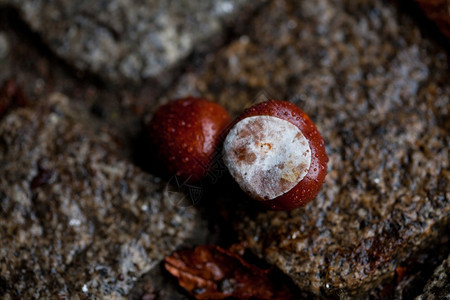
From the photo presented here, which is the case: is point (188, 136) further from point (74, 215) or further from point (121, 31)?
point (121, 31)

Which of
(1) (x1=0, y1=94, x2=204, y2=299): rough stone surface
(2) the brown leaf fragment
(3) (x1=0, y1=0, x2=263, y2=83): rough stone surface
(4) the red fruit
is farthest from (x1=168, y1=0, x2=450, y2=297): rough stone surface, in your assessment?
(1) (x1=0, y1=94, x2=204, y2=299): rough stone surface

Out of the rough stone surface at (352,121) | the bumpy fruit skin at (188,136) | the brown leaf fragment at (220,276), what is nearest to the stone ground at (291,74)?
the rough stone surface at (352,121)

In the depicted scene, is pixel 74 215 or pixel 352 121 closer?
pixel 74 215

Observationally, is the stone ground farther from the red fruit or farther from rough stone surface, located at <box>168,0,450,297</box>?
the red fruit

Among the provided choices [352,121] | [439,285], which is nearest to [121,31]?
[352,121]

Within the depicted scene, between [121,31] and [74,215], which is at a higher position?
[121,31]
